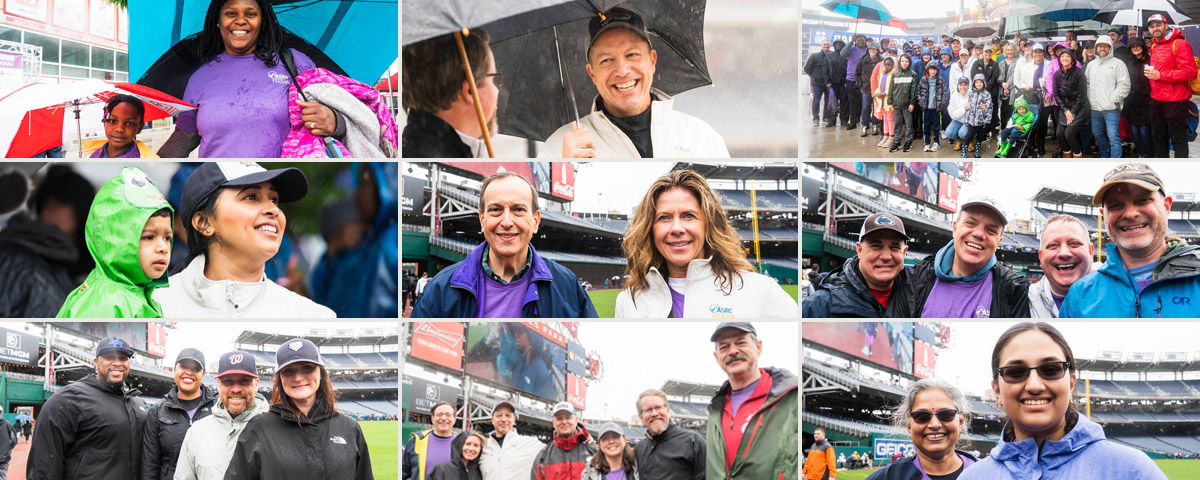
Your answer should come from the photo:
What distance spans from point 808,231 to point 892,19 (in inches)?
47.2

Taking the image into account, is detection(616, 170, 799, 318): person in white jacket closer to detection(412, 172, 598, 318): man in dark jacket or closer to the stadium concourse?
the stadium concourse

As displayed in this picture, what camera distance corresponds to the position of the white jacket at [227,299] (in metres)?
4.88

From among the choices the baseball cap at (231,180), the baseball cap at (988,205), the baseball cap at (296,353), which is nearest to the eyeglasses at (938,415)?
the baseball cap at (988,205)

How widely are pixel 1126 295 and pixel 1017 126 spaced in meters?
1.01

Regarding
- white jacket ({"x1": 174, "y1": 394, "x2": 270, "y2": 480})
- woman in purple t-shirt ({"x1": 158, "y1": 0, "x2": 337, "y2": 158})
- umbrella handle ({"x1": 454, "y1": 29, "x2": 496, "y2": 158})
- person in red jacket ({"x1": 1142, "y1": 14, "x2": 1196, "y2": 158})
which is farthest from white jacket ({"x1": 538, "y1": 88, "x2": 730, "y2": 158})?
person in red jacket ({"x1": 1142, "y1": 14, "x2": 1196, "y2": 158})

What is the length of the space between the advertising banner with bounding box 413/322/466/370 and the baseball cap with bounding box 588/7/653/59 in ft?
5.45

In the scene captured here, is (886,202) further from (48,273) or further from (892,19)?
(48,273)

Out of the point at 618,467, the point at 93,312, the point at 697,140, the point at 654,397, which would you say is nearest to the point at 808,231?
the point at 697,140

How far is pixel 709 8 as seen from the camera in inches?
193

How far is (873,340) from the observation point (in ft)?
15.8

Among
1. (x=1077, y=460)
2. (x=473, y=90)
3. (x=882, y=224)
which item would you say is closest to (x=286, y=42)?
(x=473, y=90)

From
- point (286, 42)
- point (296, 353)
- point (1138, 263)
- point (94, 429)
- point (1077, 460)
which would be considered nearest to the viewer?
point (1077, 460)

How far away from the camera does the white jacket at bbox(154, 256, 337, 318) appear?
192 inches

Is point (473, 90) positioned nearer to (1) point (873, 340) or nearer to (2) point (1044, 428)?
(1) point (873, 340)
